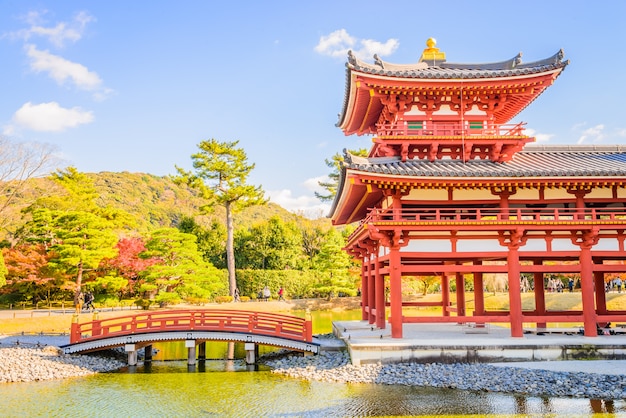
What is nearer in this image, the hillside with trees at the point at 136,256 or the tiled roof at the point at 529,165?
the tiled roof at the point at 529,165

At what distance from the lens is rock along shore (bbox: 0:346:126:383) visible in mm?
17281

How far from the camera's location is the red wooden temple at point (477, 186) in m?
17.9

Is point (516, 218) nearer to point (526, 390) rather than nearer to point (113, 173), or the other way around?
point (526, 390)

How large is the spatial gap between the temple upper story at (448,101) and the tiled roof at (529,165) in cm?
57

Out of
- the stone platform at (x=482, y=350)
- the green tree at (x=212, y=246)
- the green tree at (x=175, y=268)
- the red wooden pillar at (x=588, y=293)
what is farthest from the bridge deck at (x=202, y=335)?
the green tree at (x=212, y=246)

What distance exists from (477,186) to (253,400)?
10.2 m

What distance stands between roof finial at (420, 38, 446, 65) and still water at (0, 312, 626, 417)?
45.2 ft

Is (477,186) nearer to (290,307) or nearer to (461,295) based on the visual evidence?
(461,295)

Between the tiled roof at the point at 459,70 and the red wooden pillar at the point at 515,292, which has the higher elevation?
the tiled roof at the point at 459,70

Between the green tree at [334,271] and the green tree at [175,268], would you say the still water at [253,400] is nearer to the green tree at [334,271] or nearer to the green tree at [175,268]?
the green tree at [175,268]

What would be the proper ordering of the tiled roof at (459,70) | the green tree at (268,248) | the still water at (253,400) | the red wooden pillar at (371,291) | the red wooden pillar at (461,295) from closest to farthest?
the still water at (253,400) < the tiled roof at (459,70) < the red wooden pillar at (371,291) < the red wooden pillar at (461,295) < the green tree at (268,248)

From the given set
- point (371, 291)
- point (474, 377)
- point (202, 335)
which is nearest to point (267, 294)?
point (371, 291)

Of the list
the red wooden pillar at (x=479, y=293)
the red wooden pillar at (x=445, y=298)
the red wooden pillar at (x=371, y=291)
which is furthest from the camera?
the red wooden pillar at (x=445, y=298)

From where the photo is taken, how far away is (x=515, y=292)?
1850 cm
